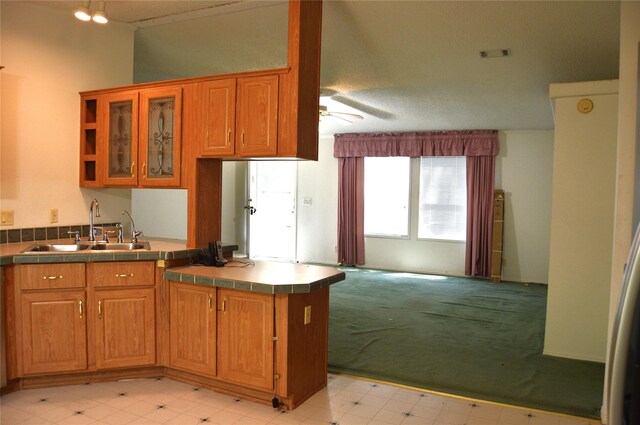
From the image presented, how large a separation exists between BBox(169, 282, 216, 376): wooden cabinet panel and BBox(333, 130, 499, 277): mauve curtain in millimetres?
5503

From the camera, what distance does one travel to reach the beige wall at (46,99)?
3480 millimetres

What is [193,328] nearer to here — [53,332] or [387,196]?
[53,332]

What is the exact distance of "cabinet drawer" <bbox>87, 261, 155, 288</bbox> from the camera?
316cm

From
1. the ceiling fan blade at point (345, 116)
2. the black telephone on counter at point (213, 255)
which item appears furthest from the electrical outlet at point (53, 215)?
the ceiling fan blade at point (345, 116)

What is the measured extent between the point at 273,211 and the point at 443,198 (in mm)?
3253

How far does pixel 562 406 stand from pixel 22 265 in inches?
140

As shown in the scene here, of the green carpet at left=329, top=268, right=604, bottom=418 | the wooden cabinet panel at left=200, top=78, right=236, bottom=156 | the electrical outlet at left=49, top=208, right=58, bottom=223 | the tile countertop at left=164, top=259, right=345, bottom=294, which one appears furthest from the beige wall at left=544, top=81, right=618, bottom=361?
the electrical outlet at left=49, top=208, right=58, bottom=223

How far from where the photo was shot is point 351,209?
845 cm

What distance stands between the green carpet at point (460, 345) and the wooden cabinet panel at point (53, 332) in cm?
182

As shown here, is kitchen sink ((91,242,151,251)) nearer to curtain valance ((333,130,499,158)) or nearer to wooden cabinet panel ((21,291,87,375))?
→ wooden cabinet panel ((21,291,87,375))

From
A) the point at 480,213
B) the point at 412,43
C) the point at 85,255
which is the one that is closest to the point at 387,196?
the point at 480,213

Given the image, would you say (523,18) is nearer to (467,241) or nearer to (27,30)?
(27,30)

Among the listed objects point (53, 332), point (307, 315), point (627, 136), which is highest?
point (627, 136)

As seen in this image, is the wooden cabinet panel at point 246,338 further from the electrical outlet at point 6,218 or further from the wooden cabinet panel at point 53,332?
the electrical outlet at point 6,218
